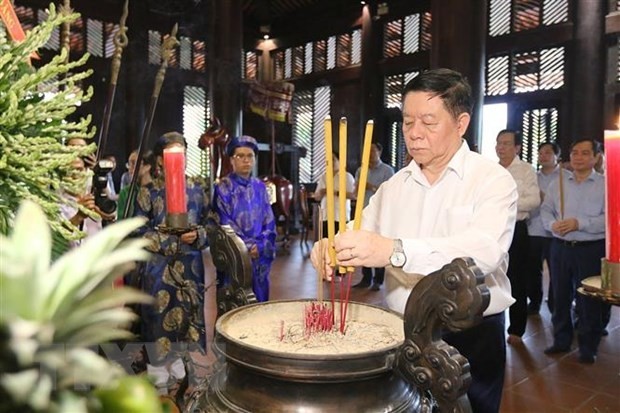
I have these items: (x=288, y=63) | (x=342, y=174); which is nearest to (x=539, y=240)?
(x=342, y=174)

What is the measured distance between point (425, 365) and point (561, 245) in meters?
Answer: 3.32

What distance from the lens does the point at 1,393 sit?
28cm

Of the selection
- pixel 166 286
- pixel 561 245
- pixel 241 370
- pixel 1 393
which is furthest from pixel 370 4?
pixel 1 393

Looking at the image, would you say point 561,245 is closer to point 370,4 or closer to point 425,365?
point 425,365

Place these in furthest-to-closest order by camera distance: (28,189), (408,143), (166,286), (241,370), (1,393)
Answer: (166,286) → (408,143) → (241,370) → (28,189) → (1,393)

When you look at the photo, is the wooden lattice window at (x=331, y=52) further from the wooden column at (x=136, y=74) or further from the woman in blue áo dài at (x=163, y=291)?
the woman in blue áo dài at (x=163, y=291)

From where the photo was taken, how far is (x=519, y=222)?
13.5ft

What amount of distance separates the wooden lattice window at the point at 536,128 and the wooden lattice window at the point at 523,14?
1264mm

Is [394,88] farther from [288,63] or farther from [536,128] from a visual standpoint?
[288,63]

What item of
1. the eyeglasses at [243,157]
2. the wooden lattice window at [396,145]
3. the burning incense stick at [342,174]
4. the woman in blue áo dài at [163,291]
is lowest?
the woman in blue áo dài at [163,291]

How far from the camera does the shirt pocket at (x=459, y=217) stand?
1506 millimetres

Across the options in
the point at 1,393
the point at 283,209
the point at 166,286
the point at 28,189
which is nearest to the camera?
the point at 1,393

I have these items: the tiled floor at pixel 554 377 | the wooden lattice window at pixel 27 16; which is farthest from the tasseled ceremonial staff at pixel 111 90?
the wooden lattice window at pixel 27 16

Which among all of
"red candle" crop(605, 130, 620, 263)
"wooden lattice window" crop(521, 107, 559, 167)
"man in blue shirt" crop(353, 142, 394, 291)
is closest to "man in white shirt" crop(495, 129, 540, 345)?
"man in blue shirt" crop(353, 142, 394, 291)
